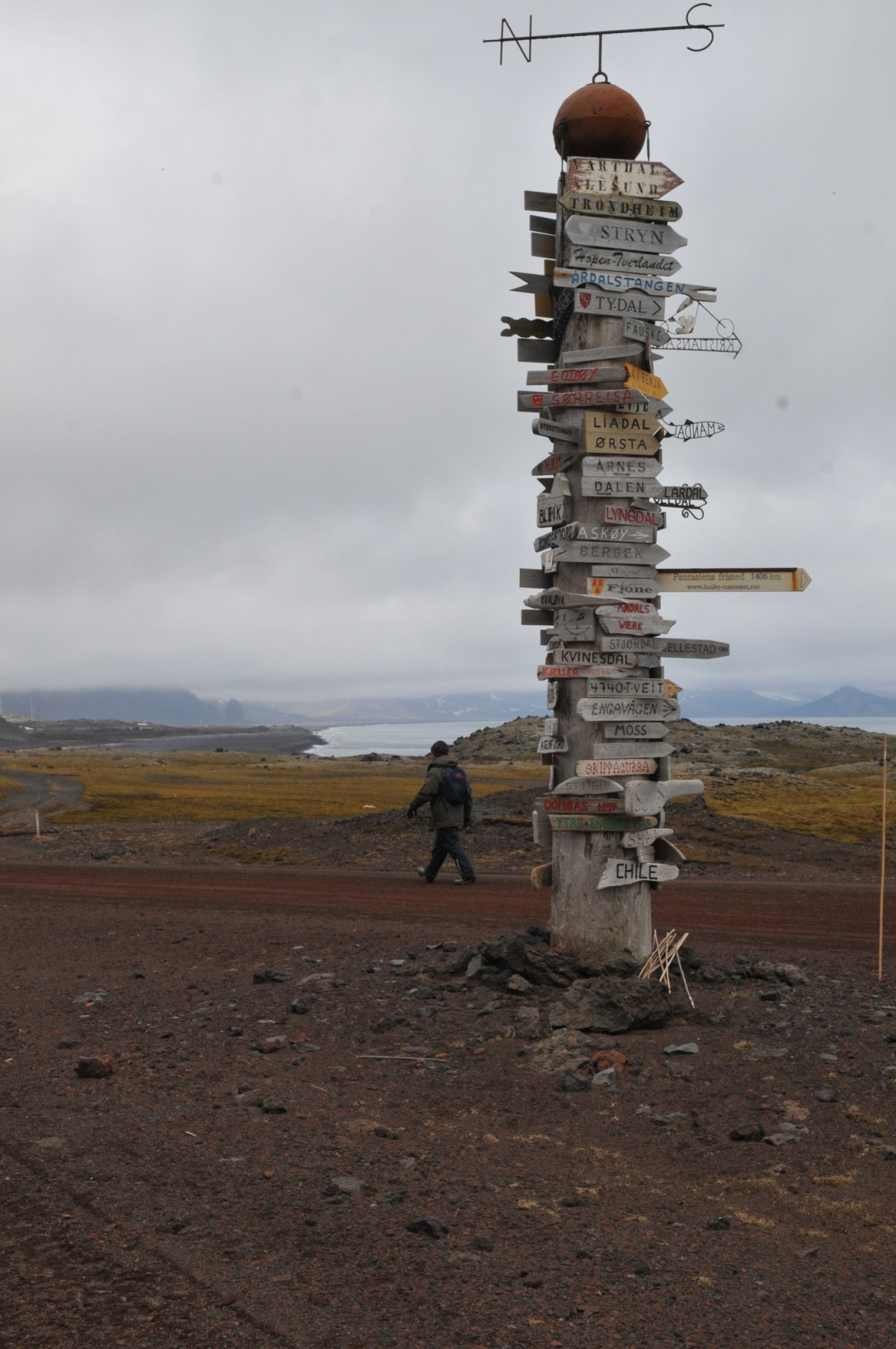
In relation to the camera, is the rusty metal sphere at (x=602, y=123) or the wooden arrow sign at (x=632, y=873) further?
the rusty metal sphere at (x=602, y=123)

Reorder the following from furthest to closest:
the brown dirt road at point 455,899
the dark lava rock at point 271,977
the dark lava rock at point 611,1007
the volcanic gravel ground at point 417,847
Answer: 1. the volcanic gravel ground at point 417,847
2. the brown dirt road at point 455,899
3. the dark lava rock at point 271,977
4. the dark lava rock at point 611,1007

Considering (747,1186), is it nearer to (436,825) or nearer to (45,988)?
(45,988)

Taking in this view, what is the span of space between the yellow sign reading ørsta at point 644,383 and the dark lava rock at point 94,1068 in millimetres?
6859

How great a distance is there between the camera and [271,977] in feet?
34.6

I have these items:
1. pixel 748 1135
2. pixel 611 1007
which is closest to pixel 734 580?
pixel 611 1007

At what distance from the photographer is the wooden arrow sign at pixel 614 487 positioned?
9.15 metres

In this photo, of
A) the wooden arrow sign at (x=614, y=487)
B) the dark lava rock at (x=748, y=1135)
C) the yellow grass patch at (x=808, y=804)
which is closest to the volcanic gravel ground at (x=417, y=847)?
the yellow grass patch at (x=808, y=804)

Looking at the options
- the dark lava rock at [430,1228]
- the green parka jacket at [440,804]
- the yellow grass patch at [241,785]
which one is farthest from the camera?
the yellow grass patch at [241,785]

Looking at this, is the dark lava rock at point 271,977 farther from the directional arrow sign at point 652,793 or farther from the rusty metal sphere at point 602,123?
the rusty metal sphere at point 602,123

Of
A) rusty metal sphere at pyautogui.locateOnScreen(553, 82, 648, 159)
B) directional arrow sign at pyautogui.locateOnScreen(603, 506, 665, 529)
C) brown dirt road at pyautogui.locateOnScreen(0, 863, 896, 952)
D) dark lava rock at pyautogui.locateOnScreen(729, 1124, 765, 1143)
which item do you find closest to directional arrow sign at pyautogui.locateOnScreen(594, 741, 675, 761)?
directional arrow sign at pyautogui.locateOnScreen(603, 506, 665, 529)

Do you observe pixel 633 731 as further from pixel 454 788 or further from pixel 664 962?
pixel 454 788

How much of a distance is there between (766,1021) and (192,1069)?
4442mm

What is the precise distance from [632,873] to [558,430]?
3.89m

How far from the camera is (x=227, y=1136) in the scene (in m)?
6.42
